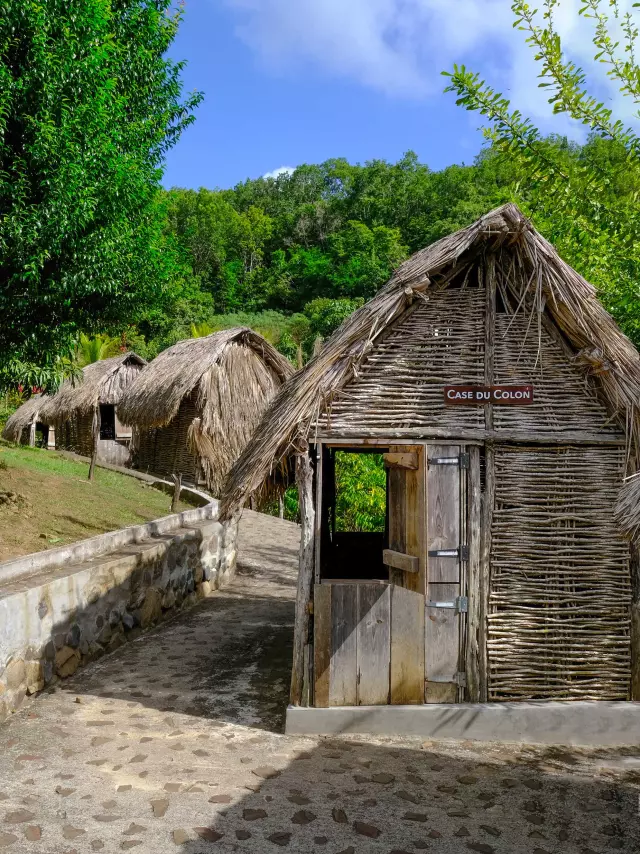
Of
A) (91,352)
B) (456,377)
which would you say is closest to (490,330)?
(456,377)

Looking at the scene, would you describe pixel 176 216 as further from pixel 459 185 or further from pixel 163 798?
pixel 163 798

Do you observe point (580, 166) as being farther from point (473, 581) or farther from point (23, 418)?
point (23, 418)

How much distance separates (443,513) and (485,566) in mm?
557

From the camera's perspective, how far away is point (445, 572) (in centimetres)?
611

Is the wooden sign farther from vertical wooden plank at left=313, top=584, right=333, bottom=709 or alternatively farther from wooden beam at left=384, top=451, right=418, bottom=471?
vertical wooden plank at left=313, top=584, right=333, bottom=709

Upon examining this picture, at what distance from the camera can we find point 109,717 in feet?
19.6

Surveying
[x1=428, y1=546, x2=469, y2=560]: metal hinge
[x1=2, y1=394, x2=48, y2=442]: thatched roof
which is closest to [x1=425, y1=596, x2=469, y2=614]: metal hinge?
[x1=428, y1=546, x2=469, y2=560]: metal hinge

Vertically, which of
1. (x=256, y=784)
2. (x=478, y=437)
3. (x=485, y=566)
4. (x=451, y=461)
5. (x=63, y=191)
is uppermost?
(x=63, y=191)

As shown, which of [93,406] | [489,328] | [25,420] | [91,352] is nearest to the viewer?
[489,328]

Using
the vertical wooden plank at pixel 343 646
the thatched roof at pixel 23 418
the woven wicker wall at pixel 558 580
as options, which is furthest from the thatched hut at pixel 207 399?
the woven wicker wall at pixel 558 580

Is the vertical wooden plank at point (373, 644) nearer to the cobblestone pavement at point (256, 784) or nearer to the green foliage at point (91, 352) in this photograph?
the cobblestone pavement at point (256, 784)

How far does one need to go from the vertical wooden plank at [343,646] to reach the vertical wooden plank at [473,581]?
0.95 meters

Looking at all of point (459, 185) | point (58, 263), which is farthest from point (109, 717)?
point (459, 185)

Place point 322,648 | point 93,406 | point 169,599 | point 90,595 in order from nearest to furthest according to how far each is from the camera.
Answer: point 322,648
point 90,595
point 169,599
point 93,406
